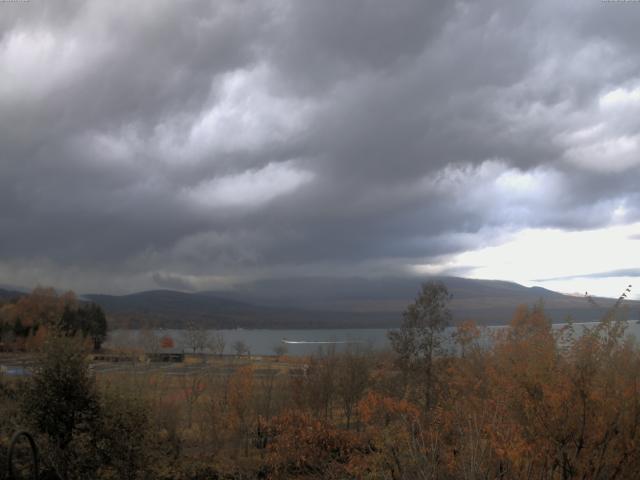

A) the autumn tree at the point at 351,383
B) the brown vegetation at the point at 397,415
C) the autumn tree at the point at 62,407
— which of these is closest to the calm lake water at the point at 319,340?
the brown vegetation at the point at 397,415

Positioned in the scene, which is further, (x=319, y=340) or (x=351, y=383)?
(x=319, y=340)

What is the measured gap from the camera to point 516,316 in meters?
44.2

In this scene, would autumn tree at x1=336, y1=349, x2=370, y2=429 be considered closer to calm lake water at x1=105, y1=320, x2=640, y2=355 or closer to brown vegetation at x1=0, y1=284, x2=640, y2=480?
brown vegetation at x1=0, y1=284, x2=640, y2=480

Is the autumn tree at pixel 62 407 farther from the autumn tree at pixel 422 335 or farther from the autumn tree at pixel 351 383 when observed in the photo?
the autumn tree at pixel 422 335

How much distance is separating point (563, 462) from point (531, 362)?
8.73 ft

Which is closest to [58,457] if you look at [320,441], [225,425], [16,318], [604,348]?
[320,441]

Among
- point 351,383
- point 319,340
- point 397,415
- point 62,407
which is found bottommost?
point 319,340

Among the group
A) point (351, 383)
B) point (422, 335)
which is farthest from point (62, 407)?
point (422, 335)

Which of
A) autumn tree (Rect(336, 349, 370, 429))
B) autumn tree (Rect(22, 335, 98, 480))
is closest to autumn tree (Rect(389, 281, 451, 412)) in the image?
autumn tree (Rect(336, 349, 370, 429))

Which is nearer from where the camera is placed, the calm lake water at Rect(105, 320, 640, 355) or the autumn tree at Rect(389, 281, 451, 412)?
the autumn tree at Rect(389, 281, 451, 412)

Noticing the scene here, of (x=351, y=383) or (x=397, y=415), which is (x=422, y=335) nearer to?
(x=351, y=383)

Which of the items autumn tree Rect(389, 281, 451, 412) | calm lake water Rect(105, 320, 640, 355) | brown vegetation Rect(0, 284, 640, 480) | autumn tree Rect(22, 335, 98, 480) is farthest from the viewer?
calm lake water Rect(105, 320, 640, 355)

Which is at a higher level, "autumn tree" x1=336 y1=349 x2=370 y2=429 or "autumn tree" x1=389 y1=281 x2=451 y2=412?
"autumn tree" x1=389 y1=281 x2=451 y2=412

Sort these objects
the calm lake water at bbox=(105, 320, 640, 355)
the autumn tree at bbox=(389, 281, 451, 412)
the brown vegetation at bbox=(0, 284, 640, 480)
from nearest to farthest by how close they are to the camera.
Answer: the brown vegetation at bbox=(0, 284, 640, 480), the autumn tree at bbox=(389, 281, 451, 412), the calm lake water at bbox=(105, 320, 640, 355)
